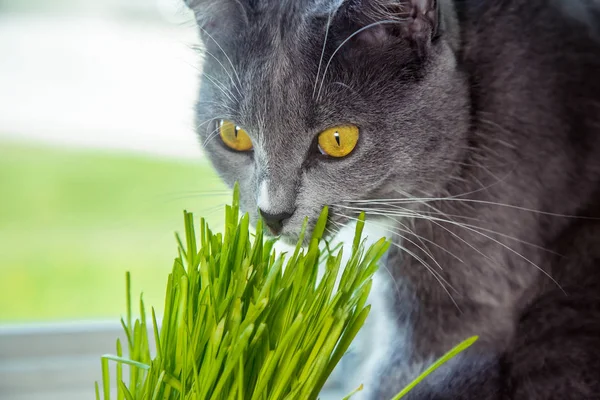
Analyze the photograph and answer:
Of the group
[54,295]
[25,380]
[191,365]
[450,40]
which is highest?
[450,40]

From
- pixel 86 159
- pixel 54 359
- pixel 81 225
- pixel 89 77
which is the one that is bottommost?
pixel 54 359

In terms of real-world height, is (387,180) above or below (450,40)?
below

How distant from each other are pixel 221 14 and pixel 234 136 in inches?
5.9

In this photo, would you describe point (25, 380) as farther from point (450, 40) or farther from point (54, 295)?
point (450, 40)

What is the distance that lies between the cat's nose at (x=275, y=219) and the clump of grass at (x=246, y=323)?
116mm

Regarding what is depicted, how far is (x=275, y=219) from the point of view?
27.8 inches

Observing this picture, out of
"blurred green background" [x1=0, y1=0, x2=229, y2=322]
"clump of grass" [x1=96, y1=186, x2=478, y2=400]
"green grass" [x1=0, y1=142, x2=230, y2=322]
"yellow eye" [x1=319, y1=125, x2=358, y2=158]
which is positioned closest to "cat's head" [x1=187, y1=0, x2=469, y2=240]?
"yellow eye" [x1=319, y1=125, x2=358, y2=158]

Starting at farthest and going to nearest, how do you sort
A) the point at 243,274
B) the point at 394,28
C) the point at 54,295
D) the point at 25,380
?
the point at 54,295, the point at 25,380, the point at 394,28, the point at 243,274


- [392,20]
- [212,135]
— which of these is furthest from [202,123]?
[392,20]

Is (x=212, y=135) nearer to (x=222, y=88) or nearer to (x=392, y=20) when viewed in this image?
(x=222, y=88)

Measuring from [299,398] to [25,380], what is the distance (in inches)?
28.6

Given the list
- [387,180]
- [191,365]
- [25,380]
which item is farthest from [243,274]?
[25,380]

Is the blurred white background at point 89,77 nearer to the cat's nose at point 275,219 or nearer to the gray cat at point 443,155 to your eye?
the gray cat at point 443,155

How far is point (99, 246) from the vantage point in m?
1.24
